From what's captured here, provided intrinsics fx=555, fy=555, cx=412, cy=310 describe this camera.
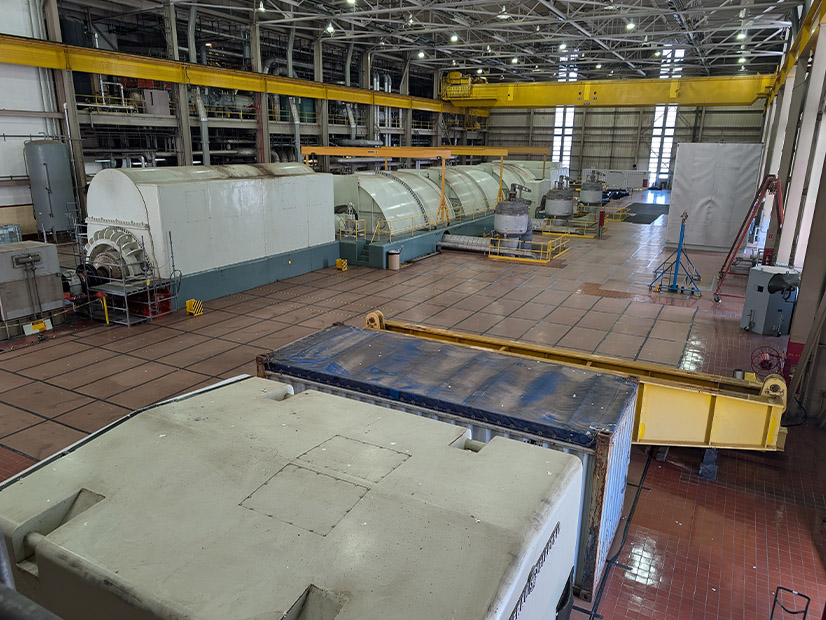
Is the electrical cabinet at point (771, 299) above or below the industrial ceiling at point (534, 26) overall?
below

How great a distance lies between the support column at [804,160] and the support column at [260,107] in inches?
822

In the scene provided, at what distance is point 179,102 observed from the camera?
22.8 meters

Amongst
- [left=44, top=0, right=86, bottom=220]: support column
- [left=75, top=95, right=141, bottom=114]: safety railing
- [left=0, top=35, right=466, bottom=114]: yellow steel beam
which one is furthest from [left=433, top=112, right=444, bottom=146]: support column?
[left=44, top=0, right=86, bottom=220]: support column

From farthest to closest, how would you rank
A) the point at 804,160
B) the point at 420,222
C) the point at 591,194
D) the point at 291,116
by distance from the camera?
1. the point at 591,194
2. the point at 291,116
3. the point at 420,222
4. the point at 804,160

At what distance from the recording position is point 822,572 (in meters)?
5.64

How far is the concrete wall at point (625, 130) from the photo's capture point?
1662 inches

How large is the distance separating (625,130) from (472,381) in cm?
4619

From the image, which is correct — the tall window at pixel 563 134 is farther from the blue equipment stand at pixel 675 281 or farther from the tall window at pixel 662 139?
the blue equipment stand at pixel 675 281

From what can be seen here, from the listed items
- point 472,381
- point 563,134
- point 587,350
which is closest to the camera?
point 472,381

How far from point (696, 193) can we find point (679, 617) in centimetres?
1977

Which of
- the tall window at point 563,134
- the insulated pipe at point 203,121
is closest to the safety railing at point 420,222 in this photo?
the insulated pipe at point 203,121

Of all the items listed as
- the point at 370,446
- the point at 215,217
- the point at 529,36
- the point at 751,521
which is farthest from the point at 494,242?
the point at 370,446

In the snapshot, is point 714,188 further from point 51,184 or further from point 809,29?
point 51,184

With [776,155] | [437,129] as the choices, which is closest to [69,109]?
[776,155]
